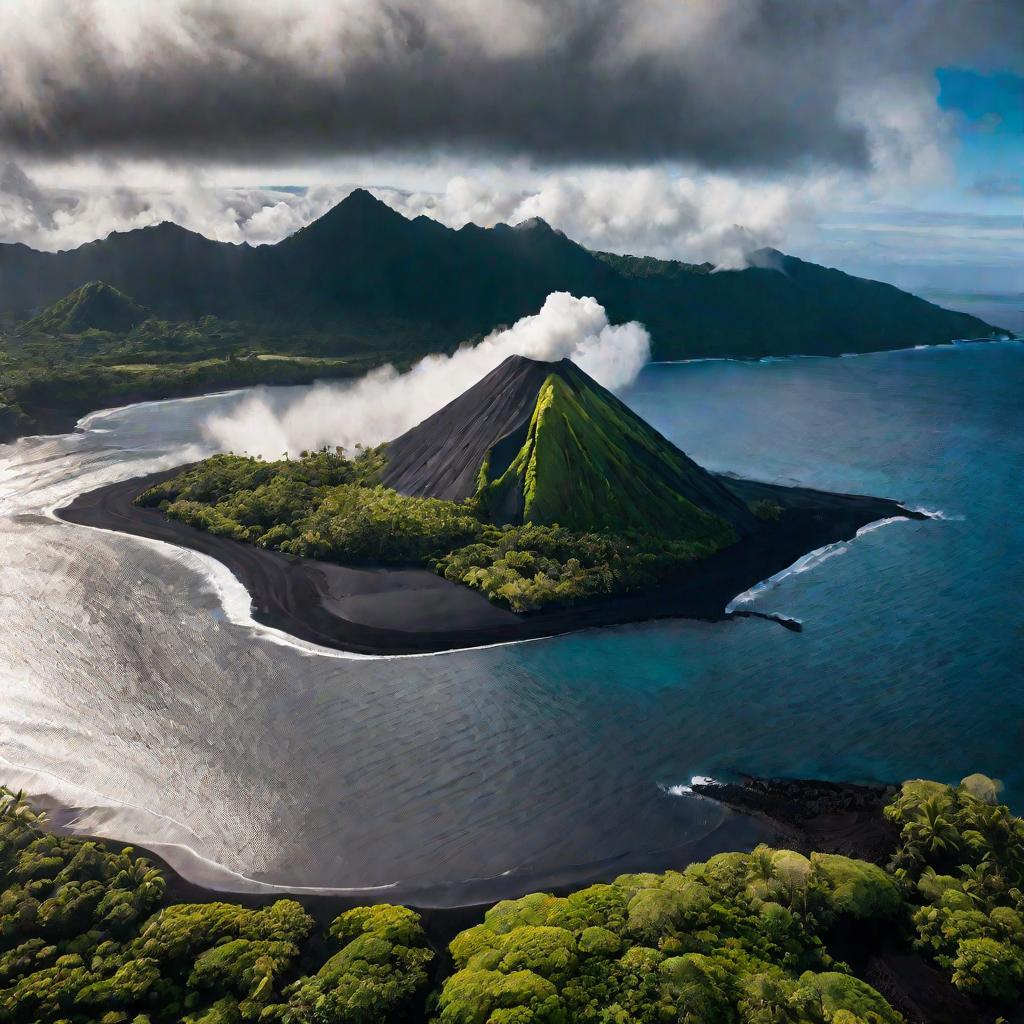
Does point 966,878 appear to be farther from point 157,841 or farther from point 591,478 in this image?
point 591,478

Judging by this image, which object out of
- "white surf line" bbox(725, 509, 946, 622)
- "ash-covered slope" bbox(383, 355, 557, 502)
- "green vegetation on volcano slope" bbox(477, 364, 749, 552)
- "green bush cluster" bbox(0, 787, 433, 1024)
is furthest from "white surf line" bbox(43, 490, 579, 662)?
"ash-covered slope" bbox(383, 355, 557, 502)

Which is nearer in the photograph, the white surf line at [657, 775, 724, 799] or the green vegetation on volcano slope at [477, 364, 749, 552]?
the white surf line at [657, 775, 724, 799]

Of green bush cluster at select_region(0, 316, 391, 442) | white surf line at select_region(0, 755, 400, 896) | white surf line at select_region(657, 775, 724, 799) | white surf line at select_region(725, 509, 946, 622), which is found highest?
green bush cluster at select_region(0, 316, 391, 442)

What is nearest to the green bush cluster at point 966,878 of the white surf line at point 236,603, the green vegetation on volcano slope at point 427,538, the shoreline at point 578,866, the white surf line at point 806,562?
the shoreline at point 578,866

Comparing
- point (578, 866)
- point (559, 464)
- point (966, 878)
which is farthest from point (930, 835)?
point (559, 464)

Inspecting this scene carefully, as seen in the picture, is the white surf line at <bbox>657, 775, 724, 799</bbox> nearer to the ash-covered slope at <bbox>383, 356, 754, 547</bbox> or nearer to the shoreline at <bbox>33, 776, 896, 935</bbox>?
the shoreline at <bbox>33, 776, 896, 935</bbox>

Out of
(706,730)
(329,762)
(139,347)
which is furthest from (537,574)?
(139,347)

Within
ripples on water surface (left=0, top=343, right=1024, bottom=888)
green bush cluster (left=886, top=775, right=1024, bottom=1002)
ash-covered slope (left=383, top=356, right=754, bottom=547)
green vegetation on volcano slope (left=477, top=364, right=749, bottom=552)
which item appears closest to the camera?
green bush cluster (left=886, top=775, right=1024, bottom=1002)
